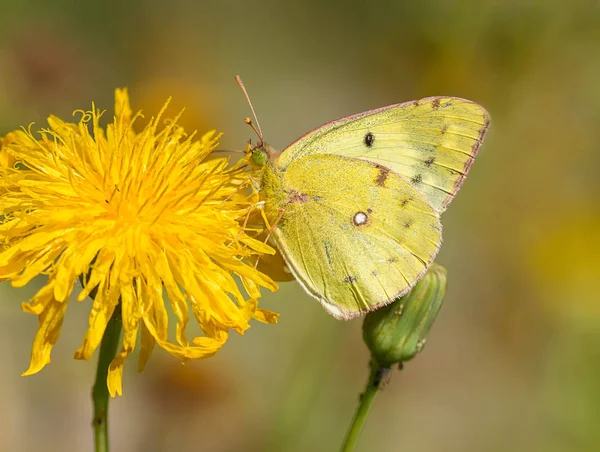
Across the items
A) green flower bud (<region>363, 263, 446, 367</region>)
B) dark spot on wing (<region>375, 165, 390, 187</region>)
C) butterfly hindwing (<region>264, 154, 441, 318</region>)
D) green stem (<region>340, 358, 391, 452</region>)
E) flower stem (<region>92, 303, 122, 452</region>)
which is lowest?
flower stem (<region>92, 303, 122, 452</region>)

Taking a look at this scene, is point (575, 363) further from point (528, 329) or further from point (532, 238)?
point (532, 238)

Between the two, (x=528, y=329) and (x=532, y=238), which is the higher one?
(x=532, y=238)

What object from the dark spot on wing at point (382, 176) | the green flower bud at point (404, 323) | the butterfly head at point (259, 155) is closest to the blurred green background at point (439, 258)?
the green flower bud at point (404, 323)

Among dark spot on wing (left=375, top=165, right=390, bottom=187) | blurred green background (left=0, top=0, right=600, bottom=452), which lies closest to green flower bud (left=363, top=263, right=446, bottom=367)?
dark spot on wing (left=375, top=165, right=390, bottom=187)

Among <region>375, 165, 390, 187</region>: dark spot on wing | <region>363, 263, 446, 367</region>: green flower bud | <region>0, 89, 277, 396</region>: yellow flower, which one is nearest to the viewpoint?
<region>0, 89, 277, 396</region>: yellow flower

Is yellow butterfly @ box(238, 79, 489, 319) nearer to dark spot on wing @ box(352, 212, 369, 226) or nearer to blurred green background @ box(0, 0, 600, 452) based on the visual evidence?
dark spot on wing @ box(352, 212, 369, 226)

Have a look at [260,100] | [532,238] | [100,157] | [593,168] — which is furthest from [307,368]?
[260,100]

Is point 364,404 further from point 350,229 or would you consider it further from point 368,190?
point 368,190
